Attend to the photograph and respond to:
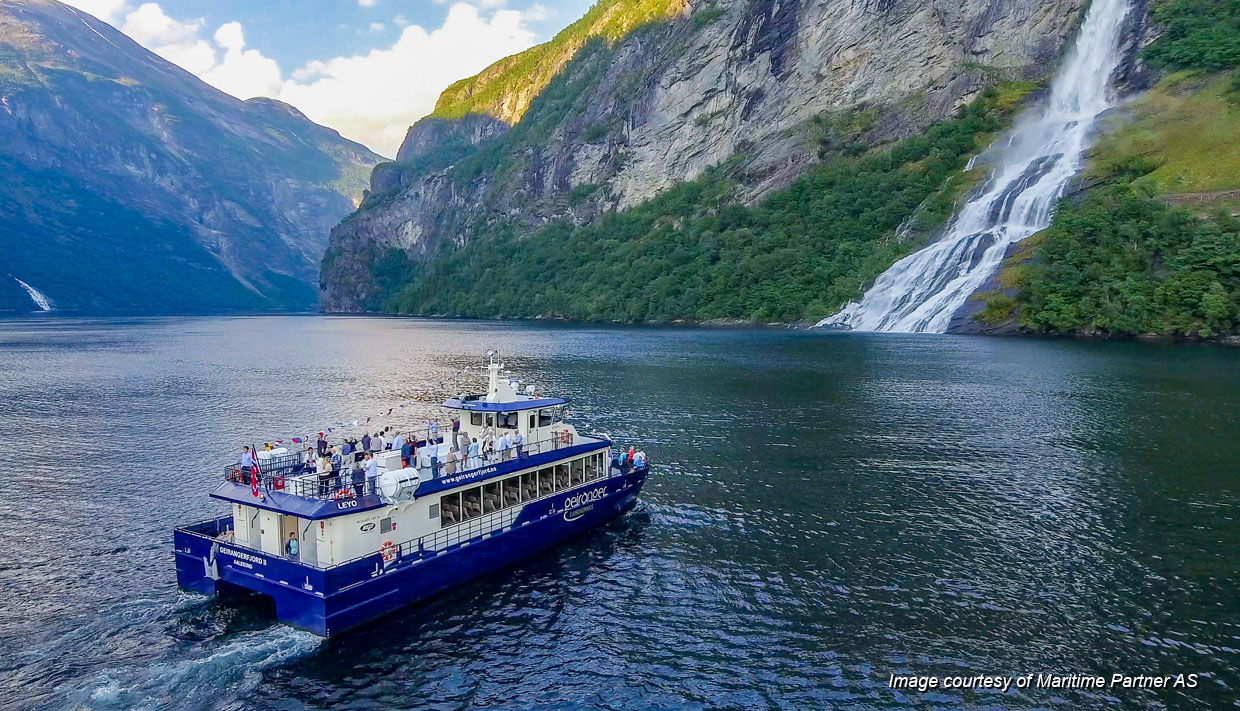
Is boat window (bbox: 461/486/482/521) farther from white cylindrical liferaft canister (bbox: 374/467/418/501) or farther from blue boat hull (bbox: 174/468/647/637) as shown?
white cylindrical liferaft canister (bbox: 374/467/418/501)

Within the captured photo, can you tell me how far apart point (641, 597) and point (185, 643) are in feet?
43.4

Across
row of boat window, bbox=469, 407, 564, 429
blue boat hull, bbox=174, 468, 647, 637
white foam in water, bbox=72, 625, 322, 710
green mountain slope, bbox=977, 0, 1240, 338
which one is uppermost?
green mountain slope, bbox=977, 0, 1240, 338

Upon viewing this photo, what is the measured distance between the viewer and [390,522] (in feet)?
80.6

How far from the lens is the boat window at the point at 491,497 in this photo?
93.4ft

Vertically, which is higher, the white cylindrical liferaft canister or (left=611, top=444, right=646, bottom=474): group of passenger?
the white cylindrical liferaft canister

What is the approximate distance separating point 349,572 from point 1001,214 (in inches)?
5036

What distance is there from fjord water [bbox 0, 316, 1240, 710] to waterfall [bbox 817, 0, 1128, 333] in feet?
197

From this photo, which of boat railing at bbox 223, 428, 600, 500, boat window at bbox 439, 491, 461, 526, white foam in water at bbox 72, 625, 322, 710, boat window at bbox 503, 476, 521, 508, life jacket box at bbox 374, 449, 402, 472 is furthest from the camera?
boat window at bbox 503, 476, 521, 508

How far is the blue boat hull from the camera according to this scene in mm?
21828

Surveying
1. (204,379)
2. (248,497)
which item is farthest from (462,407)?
(204,379)

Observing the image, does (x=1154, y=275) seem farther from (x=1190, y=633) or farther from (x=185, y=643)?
(x=185, y=643)

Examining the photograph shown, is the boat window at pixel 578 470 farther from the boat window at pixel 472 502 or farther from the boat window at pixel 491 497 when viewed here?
the boat window at pixel 472 502

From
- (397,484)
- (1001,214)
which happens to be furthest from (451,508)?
(1001,214)

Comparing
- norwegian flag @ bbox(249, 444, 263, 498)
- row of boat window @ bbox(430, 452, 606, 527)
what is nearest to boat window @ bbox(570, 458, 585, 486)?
row of boat window @ bbox(430, 452, 606, 527)
